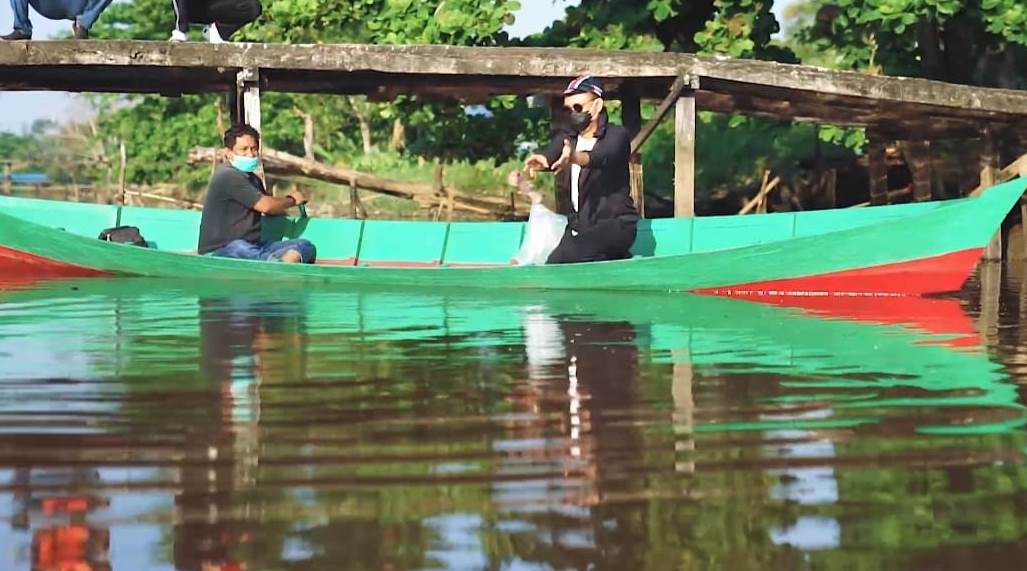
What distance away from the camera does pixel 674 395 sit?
6.29m

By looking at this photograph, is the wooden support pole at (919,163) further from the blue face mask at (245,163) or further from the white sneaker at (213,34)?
the blue face mask at (245,163)

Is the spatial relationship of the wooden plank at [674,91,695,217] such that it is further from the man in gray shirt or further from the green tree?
the man in gray shirt

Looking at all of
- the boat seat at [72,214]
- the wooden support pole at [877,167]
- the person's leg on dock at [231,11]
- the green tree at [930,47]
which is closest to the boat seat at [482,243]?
the person's leg on dock at [231,11]

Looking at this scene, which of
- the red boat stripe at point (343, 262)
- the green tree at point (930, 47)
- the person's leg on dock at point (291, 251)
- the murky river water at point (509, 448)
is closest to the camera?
the murky river water at point (509, 448)

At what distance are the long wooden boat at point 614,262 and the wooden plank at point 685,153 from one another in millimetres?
1315

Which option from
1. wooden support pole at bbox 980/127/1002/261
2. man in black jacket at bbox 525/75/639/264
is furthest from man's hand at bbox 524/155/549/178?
wooden support pole at bbox 980/127/1002/261

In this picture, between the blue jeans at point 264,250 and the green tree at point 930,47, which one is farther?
the green tree at point 930,47

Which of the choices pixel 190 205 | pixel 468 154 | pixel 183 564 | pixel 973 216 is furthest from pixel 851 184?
pixel 183 564

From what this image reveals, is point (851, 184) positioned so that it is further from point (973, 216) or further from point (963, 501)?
point (963, 501)

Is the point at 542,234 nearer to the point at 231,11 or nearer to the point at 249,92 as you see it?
the point at 249,92

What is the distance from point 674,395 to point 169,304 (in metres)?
5.72

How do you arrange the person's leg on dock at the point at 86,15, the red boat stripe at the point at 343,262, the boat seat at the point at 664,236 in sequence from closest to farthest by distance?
1. the boat seat at the point at 664,236
2. the person's leg on dock at the point at 86,15
3. the red boat stripe at the point at 343,262

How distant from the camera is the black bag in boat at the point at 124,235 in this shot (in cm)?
1430

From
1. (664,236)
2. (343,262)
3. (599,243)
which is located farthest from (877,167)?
(599,243)
